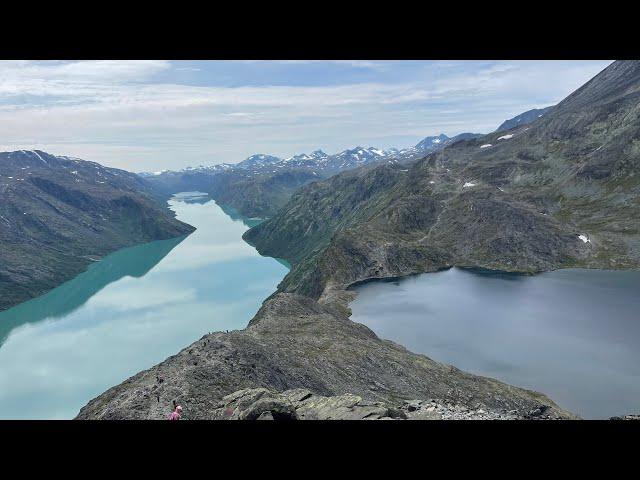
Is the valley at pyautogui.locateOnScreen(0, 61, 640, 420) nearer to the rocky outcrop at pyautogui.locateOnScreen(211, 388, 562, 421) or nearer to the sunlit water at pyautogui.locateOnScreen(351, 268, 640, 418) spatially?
the rocky outcrop at pyautogui.locateOnScreen(211, 388, 562, 421)

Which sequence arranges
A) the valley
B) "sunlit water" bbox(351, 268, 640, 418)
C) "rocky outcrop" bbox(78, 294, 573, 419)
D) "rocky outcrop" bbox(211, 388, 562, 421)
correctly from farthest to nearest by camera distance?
"sunlit water" bbox(351, 268, 640, 418), the valley, "rocky outcrop" bbox(78, 294, 573, 419), "rocky outcrop" bbox(211, 388, 562, 421)

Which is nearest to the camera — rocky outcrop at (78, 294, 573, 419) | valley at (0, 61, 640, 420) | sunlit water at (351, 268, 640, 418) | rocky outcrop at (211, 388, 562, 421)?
rocky outcrop at (211, 388, 562, 421)

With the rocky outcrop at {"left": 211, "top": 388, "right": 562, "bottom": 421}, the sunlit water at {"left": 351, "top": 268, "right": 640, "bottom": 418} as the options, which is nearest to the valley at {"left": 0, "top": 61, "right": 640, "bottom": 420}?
the rocky outcrop at {"left": 211, "top": 388, "right": 562, "bottom": 421}

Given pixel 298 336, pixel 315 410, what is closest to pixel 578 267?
pixel 298 336

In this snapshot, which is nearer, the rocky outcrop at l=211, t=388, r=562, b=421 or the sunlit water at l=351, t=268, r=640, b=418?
the rocky outcrop at l=211, t=388, r=562, b=421

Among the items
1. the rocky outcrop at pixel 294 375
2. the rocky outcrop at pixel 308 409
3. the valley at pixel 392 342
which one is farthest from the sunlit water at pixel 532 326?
the rocky outcrop at pixel 308 409

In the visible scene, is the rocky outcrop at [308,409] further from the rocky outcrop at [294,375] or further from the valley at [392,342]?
the rocky outcrop at [294,375]
